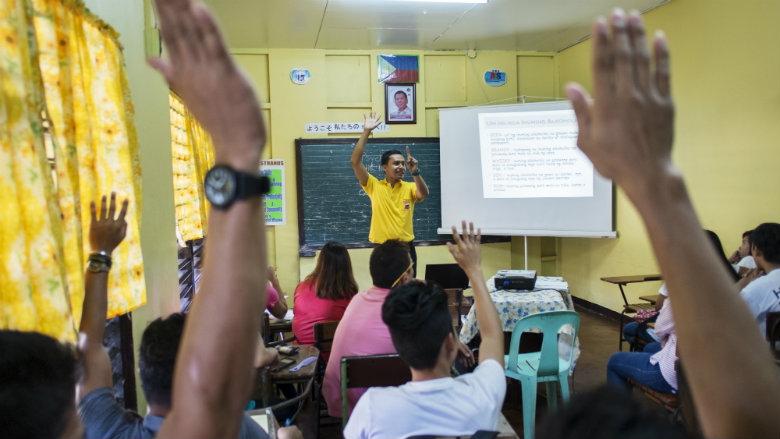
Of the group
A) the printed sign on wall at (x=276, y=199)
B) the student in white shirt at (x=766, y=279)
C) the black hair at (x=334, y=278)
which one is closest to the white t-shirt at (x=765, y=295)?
the student in white shirt at (x=766, y=279)

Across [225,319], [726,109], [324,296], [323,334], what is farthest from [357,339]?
[726,109]

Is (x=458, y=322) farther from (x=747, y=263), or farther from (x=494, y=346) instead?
(x=494, y=346)

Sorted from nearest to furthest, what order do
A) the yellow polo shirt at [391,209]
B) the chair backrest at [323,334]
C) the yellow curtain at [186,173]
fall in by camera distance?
the chair backrest at [323,334]
the yellow curtain at [186,173]
the yellow polo shirt at [391,209]

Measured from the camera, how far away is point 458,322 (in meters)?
3.62

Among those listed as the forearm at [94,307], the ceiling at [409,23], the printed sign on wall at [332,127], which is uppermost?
the ceiling at [409,23]

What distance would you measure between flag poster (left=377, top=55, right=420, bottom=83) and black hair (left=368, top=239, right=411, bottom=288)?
146 inches

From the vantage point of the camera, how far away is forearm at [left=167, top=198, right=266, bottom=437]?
20.0 inches

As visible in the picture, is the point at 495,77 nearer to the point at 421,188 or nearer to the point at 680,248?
the point at 421,188

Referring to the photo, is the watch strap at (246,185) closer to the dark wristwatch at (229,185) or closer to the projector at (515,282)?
the dark wristwatch at (229,185)

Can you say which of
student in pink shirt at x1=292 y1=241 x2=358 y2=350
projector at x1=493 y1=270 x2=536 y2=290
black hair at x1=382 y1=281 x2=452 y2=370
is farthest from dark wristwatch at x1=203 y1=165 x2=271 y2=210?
projector at x1=493 y1=270 x2=536 y2=290

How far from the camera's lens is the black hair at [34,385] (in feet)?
2.13

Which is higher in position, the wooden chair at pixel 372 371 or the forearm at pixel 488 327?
the forearm at pixel 488 327

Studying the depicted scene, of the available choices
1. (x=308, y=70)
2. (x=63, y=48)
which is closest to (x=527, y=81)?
(x=308, y=70)

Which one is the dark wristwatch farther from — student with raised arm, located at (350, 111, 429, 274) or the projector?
student with raised arm, located at (350, 111, 429, 274)
